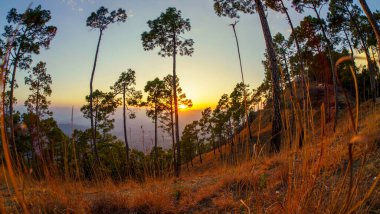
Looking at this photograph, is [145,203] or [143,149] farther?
[143,149]

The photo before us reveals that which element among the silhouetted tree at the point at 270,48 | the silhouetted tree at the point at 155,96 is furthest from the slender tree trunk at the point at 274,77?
the silhouetted tree at the point at 155,96

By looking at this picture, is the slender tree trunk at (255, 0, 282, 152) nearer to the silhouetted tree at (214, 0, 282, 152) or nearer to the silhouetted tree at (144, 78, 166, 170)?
the silhouetted tree at (214, 0, 282, 152)

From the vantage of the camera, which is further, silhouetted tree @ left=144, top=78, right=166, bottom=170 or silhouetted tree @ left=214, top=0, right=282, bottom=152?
silhouetted tree @ left=144, top=78, right=166, bottom=170

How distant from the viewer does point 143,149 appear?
426 cm

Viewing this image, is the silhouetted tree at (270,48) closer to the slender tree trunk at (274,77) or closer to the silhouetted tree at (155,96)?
the slender tree trunk at (274,77)

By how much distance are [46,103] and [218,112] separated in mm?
23815

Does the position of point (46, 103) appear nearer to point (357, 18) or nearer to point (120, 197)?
point (120, 197)

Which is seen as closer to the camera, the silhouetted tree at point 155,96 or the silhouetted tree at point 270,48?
the silhouetted tree at point 270,48

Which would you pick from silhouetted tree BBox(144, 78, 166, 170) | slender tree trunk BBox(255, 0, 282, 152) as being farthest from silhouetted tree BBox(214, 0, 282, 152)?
silhouetted tree BBox(144, 78, 166, 170)

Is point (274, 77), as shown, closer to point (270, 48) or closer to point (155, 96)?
point (270, 48)

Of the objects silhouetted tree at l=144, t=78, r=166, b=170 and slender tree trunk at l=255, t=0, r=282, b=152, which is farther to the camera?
silhouetted tree at l=144, t=78, r=166, b=170

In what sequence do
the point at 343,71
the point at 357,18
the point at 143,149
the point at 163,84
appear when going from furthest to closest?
the point at 343,71, the point at 163,84, the point at 357,18, the point at 143,149

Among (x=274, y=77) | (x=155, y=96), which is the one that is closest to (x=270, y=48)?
(x=274, y=77)

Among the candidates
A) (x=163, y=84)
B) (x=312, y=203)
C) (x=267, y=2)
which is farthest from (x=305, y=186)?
(x=163, y=84)
